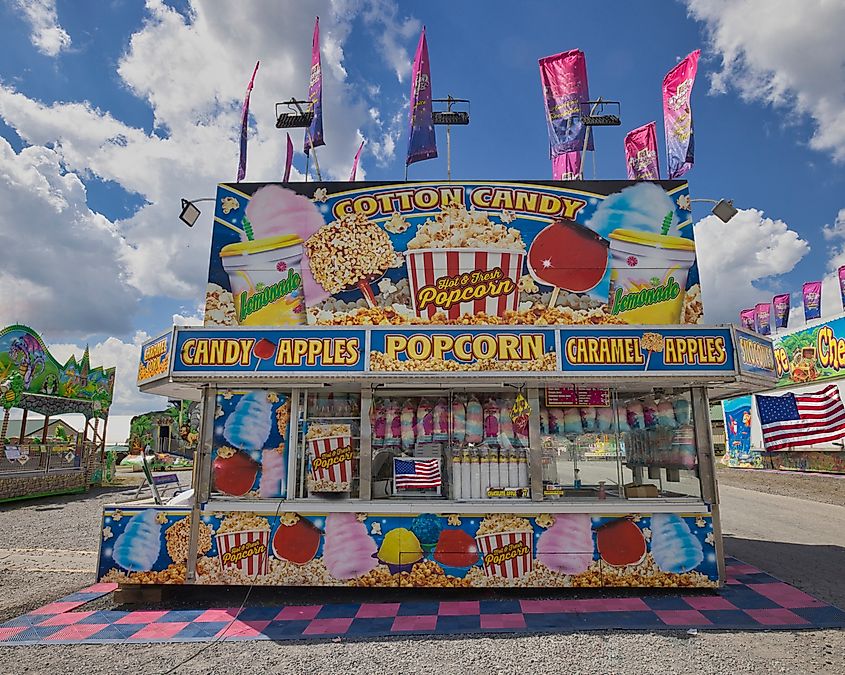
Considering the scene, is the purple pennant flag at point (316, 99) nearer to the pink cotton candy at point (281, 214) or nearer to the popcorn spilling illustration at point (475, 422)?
the pink cotton candy at point (281, 214)

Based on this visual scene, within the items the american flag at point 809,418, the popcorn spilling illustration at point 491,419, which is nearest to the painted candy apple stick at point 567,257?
the popcorn spilling illustration at point 491,419

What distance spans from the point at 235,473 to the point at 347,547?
1.84 m

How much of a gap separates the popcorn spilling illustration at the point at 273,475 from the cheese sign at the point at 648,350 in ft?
13.0

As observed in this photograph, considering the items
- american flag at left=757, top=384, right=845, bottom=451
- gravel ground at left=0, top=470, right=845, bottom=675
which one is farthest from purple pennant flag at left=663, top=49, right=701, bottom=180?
american flag at left=757, top=384, right=845, bottom=451

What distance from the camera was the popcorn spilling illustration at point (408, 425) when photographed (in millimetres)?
7176

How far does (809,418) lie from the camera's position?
65.6 feet

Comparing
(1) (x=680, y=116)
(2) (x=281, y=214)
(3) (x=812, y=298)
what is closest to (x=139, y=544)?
(2) (x=281, y=214)

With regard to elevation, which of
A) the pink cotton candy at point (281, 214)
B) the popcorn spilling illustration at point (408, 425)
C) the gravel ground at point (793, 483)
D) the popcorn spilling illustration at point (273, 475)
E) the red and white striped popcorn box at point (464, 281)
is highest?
the pink cotton candy at point (281, 214)

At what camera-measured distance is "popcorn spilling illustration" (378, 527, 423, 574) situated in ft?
21.5

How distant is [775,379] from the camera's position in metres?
7.24

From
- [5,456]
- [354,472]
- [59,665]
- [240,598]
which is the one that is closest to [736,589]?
[354,472]

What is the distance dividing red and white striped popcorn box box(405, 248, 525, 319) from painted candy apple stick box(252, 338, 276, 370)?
2.13m

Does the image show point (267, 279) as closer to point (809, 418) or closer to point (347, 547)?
point (347, 547)

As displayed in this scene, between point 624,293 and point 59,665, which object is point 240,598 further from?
point 624,293
